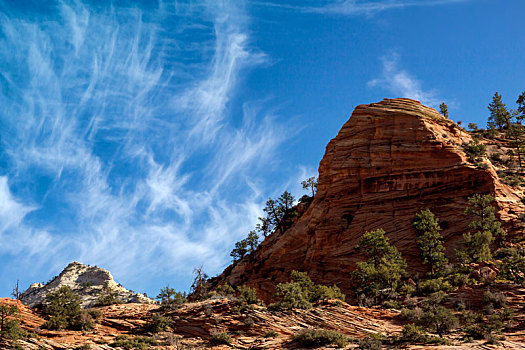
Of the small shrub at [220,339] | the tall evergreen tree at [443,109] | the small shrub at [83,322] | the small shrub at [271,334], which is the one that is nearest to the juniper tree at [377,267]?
the small shrub at [271,334]

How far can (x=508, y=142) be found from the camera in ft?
250

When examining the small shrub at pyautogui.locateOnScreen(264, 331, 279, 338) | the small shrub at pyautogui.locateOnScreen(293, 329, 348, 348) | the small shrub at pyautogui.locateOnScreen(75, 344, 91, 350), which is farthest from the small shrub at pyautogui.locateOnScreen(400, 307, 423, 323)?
the small shrub at pyautogui.locateOnScreen(75, 344, 91, 350)

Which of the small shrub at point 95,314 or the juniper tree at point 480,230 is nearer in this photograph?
the small shrub at point 95,314

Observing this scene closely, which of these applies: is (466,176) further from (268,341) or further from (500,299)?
(268,341)

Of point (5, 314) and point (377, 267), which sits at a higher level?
point (377, 267)

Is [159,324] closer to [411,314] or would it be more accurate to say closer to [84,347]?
[84,347]

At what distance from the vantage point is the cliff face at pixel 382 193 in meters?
56.2

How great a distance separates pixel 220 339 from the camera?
110 ft

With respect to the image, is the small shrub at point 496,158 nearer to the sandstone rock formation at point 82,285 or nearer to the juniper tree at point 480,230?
the juniper tree at point 480,230

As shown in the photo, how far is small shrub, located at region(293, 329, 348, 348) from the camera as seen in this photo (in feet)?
103

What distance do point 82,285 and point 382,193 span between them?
37124 millimetres

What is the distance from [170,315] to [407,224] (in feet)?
103

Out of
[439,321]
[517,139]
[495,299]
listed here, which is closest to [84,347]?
[439,321]

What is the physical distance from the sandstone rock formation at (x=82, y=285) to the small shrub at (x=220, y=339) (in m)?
19.8
